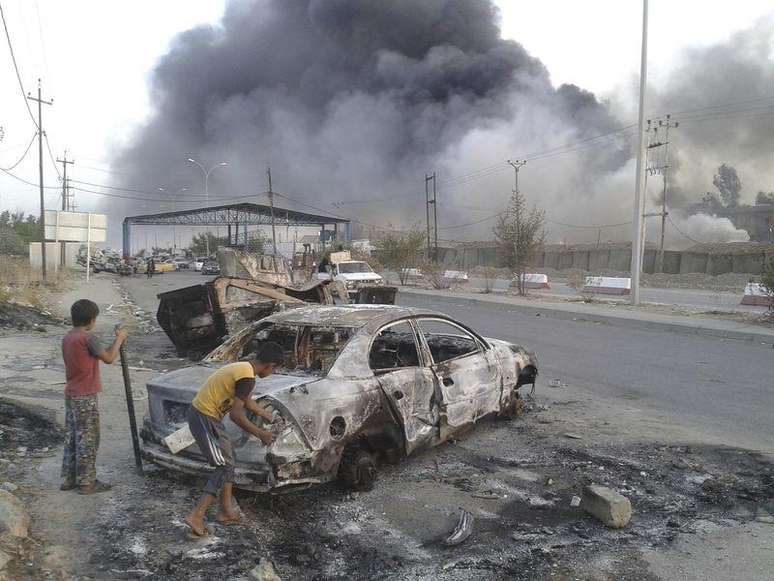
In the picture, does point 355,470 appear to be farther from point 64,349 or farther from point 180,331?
point 180,331

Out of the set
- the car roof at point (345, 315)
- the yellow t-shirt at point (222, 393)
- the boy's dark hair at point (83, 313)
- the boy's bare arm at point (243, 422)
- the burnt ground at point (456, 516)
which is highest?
the boy's dark hair at point (83, 313)

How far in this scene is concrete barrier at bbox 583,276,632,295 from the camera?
27219mm

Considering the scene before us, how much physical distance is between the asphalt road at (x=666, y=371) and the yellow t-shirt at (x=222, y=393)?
185 inches

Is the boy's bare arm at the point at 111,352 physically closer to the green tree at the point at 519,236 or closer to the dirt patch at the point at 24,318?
the dirt patch at the point at 24,318

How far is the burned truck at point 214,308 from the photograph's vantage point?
10.4 meters

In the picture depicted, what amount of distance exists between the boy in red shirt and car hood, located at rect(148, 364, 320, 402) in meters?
0.42

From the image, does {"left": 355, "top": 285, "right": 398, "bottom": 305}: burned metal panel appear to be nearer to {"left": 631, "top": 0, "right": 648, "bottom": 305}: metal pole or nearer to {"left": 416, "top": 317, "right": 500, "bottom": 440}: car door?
{"left": 416, "top": 317, "right": 500, "bottom": 440}: car door

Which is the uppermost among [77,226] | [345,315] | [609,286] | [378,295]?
[77,226]

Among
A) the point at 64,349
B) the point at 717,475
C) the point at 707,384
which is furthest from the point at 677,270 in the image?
the point at 64,349

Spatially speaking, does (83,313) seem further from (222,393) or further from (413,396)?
(413,396)

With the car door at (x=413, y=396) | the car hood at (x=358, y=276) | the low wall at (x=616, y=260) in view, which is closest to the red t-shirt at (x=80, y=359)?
the car door at (x=413, y=396)

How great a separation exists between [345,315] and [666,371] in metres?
6.48

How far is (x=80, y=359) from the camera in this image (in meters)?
4.29

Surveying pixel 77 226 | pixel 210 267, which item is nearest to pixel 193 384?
pixel 77 226
